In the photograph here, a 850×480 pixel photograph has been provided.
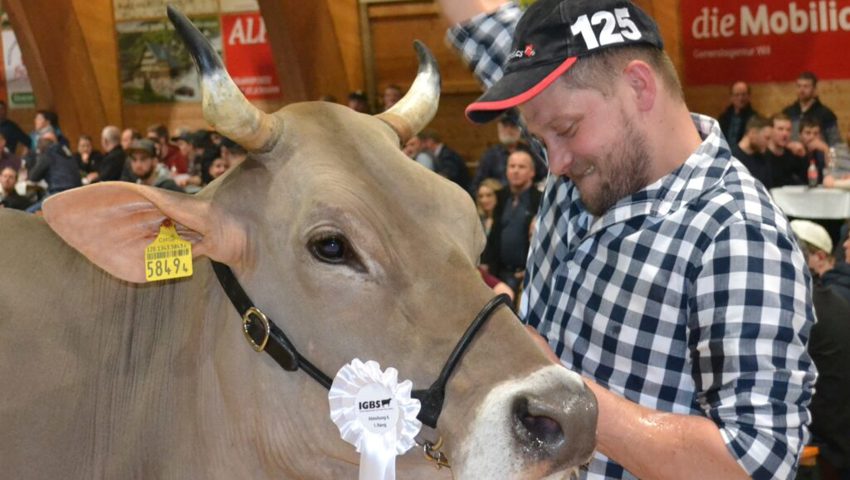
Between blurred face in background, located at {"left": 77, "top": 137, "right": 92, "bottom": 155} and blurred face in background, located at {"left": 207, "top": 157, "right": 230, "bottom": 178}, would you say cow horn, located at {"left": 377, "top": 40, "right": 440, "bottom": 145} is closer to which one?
blurred face in background, located at {"left": 207, "top": 157, "right": 230, "bottom": 178}

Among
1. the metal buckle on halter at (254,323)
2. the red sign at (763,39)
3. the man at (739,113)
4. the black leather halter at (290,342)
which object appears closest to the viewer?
the black leather halter at (290,342)

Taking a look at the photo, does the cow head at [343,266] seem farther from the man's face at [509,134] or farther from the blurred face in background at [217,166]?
the blurred face in background at [217,166]

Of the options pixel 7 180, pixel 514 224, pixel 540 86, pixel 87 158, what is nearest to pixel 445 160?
pixel 514 224

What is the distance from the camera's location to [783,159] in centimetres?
1093

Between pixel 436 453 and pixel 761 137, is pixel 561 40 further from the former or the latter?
pixel 761 137

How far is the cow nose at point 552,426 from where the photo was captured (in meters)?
2.00

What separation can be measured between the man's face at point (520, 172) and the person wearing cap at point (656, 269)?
6373 millimetres

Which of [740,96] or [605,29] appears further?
[740,96]

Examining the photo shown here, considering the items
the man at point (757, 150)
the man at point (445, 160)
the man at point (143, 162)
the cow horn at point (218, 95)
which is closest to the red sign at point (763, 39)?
the man at point (757, 150)

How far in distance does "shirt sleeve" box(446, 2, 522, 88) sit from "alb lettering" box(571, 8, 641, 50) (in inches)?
27.3

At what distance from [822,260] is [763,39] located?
7514 millimetres

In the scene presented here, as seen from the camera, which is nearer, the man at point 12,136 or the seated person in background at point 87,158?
the seated person in background at point 87,158

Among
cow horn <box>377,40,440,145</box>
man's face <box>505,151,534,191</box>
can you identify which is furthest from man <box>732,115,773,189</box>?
cow horn <box>377,40,440,145</box>

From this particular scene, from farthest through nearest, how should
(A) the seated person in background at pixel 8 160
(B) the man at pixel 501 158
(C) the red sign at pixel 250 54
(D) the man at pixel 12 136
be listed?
(C) the red sign at pixel 250 54 < (D) the man at pixel 12 136 < (A) the seated person in background at pixel 8 160 < (B) the man at pixel 501 158
